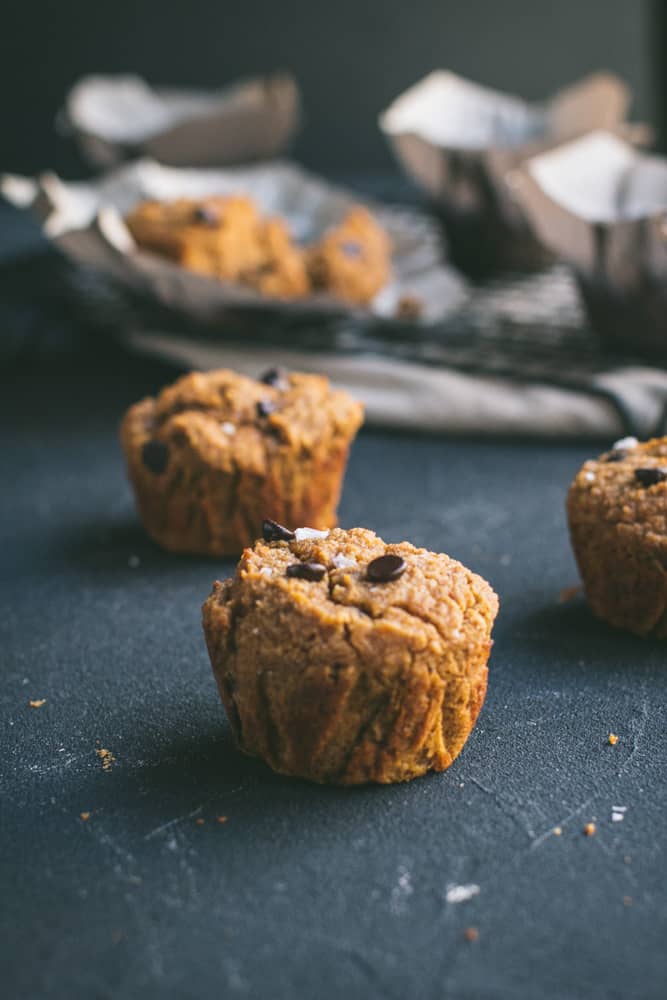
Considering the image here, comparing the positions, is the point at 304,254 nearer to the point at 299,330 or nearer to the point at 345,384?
the point at 299,330

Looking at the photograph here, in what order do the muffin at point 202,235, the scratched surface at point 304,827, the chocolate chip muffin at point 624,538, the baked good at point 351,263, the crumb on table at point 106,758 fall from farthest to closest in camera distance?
1. the baked good at point 351,263
2. the muffin at point 202,235
3. the chocolate chip muffin at point 624,538
4. the crumb on table at point 106,758
5. the scratched surface at point 304,827

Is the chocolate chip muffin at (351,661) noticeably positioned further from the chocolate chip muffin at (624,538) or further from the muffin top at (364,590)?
the chocolate chip muffin at (624,538)

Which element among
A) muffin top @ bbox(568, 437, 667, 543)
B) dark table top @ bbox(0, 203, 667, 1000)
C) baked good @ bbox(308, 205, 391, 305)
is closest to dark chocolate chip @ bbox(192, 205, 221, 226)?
baked good @ bbox(308, 205, 391, 305)

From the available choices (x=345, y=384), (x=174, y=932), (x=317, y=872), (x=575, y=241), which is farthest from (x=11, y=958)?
(x=575, y=241)

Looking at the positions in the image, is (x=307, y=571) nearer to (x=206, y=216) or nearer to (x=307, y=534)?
(x=307, y=534)

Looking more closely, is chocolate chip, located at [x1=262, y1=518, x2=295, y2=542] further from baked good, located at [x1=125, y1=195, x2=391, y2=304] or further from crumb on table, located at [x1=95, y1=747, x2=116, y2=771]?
baked good, located at [x1=125, y1=195, x2=391, y2=304]

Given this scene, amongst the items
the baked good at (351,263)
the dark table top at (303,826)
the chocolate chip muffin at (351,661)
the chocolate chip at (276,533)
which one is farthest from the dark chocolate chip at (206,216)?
the chocolate chip muffin at (351,661)
